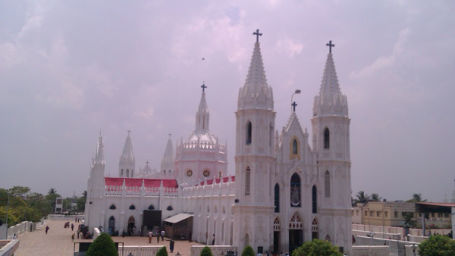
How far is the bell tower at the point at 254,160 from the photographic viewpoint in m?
37.7

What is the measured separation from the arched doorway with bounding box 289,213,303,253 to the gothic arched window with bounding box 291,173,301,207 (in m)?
1.07

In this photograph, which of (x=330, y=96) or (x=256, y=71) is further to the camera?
(x=330, y=96)

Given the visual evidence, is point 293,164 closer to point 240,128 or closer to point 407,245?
point 240,128

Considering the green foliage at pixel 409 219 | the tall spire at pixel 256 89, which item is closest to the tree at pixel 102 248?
the tall spire at pixel 256 89

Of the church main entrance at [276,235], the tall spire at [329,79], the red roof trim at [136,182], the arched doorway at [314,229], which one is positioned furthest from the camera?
the red roof trim at [136,182]

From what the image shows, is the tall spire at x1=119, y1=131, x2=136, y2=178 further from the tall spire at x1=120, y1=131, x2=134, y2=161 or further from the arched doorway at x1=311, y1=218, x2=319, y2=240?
the arched doorway at x1=311, y1=218, x2=319, y2=240

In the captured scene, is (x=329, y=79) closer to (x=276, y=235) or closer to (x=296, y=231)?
(x=296, y=231)

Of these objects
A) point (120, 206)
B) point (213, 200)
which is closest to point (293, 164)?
point (213, 200)

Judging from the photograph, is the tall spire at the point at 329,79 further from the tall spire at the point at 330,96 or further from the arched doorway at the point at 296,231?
the arched doorway at the point at 296,231

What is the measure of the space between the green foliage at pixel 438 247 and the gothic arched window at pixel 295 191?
38.9ft

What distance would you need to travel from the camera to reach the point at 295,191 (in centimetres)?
4106

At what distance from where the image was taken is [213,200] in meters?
49.5

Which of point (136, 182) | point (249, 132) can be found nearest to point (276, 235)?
point (249, 132)

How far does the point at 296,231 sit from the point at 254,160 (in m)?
8.40
